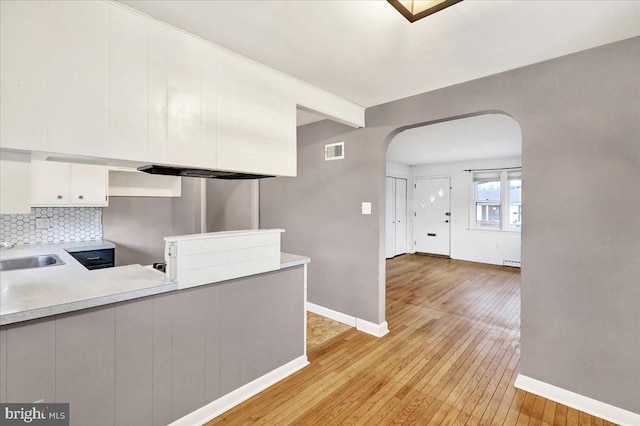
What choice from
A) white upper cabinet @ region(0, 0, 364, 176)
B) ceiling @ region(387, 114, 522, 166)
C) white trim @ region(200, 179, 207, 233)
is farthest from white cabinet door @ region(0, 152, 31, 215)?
ceiling @ region(387, 114, 522, 166)

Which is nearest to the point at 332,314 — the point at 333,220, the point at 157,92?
the point at 333,220

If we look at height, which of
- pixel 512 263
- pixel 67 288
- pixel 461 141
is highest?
pixel 461 141

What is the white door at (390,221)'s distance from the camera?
281 inches

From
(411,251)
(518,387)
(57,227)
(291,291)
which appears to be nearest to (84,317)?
(291,291)

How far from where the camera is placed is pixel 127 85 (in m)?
1.52

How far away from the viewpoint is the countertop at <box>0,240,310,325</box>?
1.24m

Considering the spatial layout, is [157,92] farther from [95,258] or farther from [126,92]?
[95,258]

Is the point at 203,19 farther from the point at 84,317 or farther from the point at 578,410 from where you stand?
the point at 578,410

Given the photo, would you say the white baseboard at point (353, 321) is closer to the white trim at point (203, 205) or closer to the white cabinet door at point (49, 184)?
the white trim at point (203, 205)

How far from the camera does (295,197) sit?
150 inches

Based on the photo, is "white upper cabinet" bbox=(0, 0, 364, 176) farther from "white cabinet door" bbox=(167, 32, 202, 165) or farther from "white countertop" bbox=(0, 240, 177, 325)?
"white countertop" bbox=(0, 240, 177, 325)

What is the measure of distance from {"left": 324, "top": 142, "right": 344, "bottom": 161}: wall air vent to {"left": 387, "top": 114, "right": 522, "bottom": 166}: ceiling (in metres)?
1.41

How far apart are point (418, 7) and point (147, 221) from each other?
4.07 meters

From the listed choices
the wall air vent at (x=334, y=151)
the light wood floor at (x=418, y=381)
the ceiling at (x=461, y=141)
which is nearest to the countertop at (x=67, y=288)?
the light wood floor at (x=418, y=381)
